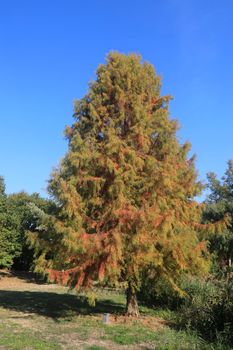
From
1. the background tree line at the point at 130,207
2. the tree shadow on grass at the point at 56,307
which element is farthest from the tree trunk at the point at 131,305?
the tree shadow on grass at the point at 56,307

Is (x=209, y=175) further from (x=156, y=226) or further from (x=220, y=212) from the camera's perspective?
(x=156, y=226)

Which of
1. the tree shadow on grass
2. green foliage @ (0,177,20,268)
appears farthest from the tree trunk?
green foliage @ (0,177,20,268)

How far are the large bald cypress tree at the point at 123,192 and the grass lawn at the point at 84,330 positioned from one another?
3.69ft

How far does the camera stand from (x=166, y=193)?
504 inches

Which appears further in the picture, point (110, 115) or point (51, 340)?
point (110, 115)

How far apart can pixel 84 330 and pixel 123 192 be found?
3.85 metres

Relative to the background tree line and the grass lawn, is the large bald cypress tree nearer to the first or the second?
the background tree line

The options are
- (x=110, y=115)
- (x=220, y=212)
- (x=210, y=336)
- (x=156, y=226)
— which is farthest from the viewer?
(x=220, y=212)

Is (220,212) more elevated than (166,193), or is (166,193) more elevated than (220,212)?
(220,212)

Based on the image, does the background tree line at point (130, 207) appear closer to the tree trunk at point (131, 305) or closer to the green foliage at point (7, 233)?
the tree trunk at point (131, 305)

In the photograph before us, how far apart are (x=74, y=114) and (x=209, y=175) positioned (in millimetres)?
30627

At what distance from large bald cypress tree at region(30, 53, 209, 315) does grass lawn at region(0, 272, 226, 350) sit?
112cm

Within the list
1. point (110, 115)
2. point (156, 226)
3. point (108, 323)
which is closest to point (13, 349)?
point (108, 323)

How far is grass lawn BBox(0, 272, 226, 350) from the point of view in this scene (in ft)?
29.0
